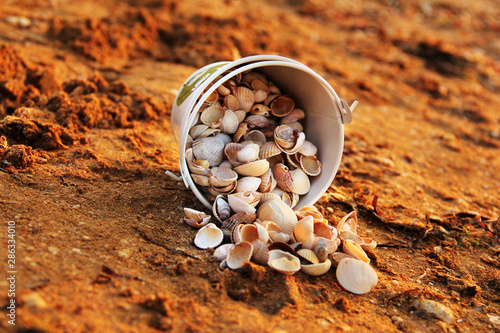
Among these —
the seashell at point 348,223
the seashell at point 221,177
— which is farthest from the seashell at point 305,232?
the seashell at point 221,177

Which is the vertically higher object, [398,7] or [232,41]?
[398,7]

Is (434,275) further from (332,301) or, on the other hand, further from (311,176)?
(311,176)

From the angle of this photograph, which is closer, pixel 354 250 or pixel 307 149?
pixel 354 250

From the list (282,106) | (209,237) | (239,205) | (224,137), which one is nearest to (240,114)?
(224,137)

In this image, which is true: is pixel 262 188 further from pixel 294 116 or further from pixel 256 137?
pixel 294 116

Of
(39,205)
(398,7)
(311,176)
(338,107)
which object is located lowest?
(39,205)

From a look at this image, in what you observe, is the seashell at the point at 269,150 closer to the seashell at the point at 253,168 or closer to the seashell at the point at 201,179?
the seashell at the point at 253,168

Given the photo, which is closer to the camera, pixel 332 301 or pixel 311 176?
pixel 332 301

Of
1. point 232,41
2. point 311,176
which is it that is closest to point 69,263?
point 311,176
